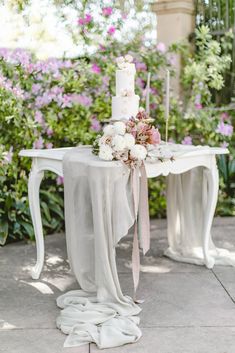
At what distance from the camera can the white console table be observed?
3.47 metres

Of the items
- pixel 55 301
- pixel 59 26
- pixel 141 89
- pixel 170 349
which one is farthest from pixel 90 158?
pixel 59 26

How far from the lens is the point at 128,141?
118 inches

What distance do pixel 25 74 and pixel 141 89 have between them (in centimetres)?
124

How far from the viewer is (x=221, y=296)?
11.2 feet

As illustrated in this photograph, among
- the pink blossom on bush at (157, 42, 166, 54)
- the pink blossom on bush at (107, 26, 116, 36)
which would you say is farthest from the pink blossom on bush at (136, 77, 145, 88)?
the pink blossom on bush at (107, 26, 116, 36)

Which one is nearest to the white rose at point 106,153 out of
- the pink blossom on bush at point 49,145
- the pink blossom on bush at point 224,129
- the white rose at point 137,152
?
the white rose at point 137,152

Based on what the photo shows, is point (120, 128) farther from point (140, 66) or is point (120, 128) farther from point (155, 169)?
point (140, 66)

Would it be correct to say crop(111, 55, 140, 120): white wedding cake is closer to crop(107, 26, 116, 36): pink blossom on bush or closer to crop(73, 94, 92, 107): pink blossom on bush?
crop(73, 94, 92, 107): pink blossom on bush

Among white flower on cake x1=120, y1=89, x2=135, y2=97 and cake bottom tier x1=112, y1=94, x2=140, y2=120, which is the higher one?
white flower on cake x1=120, y1=89, x2=135, y2=97

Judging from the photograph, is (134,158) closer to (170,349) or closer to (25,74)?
(170,349)

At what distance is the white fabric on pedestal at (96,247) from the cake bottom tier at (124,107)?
32 centimetres

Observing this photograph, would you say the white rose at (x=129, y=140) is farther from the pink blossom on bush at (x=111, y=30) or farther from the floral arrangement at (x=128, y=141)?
the pink blossom on bush at (x=111, y=30)

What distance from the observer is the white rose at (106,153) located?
3.01m

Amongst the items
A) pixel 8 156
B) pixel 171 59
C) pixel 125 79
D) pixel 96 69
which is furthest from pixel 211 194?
pixel 171 59
